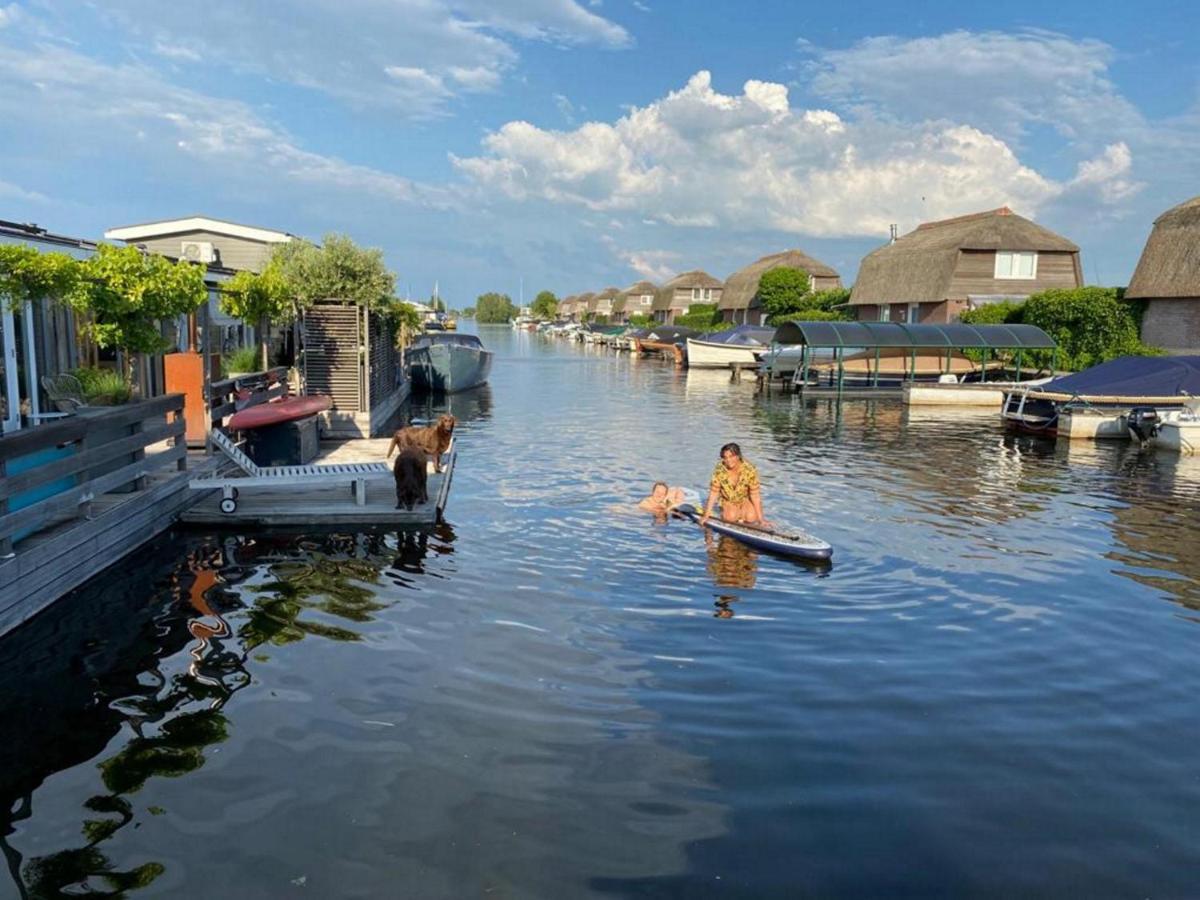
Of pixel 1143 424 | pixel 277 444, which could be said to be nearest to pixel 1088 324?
pixel 1143 424

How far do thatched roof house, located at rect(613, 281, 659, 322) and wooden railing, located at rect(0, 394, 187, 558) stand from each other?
13452 centimetres

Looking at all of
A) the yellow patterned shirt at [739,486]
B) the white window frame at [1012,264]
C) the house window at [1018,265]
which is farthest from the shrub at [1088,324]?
the yellow patterned shirt at [739,486]

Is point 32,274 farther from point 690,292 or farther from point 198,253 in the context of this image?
point 690,292

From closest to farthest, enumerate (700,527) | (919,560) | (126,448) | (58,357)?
1. (126,448)
2. (919,560)
3. (700,527)
4. (58,357)

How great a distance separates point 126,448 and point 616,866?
878 centimetres

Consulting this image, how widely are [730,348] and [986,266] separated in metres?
16.3

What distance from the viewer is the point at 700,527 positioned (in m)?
14.5

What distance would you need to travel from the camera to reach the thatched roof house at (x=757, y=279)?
88000 millimetres

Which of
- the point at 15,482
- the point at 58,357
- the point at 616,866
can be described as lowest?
the point at 616,866

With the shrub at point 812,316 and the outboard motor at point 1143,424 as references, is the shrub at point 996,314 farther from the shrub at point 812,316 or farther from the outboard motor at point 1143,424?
the outboard motor at point 1143,424

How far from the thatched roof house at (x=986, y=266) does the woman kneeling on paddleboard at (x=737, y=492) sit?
45.4m

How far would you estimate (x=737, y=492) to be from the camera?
13.9 metres

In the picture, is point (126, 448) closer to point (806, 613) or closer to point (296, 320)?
point (806, 613)

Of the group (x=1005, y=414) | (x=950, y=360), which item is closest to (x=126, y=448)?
(x=1005, y=414)
